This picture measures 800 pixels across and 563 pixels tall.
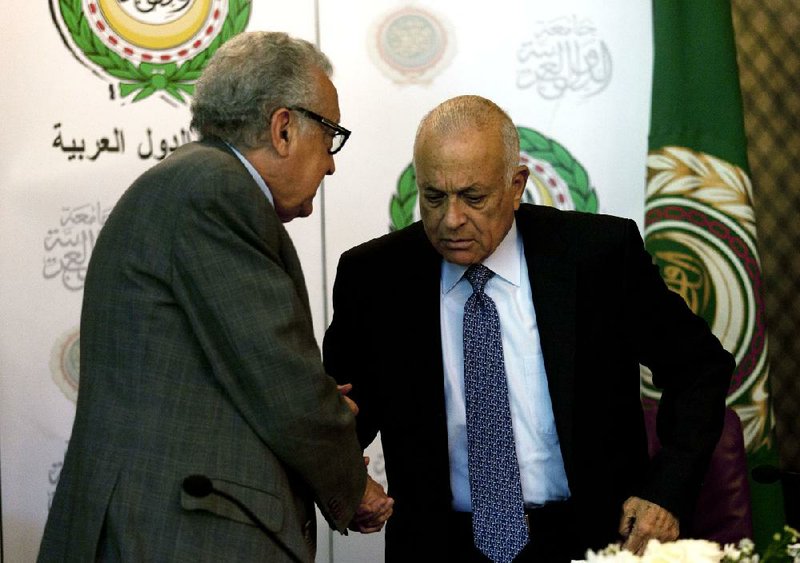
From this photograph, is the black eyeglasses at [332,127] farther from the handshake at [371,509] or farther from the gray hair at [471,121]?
the handshake at [371,509]

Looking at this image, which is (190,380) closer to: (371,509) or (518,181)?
(371,509)

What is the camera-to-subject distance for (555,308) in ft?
8.02

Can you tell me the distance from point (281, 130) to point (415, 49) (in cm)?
174

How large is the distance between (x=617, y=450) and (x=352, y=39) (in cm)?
186

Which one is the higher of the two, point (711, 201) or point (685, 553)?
point (711, 201)

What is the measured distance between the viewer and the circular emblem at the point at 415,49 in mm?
3666

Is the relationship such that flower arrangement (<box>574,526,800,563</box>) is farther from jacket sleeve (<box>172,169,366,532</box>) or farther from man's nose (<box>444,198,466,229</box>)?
man's nose (<box>444,198,466,229</box>)

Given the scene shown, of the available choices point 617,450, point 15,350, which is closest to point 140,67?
point 15,350

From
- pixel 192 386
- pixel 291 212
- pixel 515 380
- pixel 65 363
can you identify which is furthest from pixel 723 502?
pixel 65 363

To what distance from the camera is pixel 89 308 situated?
6.31 ft

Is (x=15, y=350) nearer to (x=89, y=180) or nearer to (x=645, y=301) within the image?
(x=89, y=180)

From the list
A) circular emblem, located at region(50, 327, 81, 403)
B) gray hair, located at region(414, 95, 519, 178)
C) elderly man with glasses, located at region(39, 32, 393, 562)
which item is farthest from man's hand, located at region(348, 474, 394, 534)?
circular emblem, located at region(50, 327, 81, 403)

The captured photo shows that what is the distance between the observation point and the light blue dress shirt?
2393 mm

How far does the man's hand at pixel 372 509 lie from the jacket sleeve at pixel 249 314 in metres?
0.28
